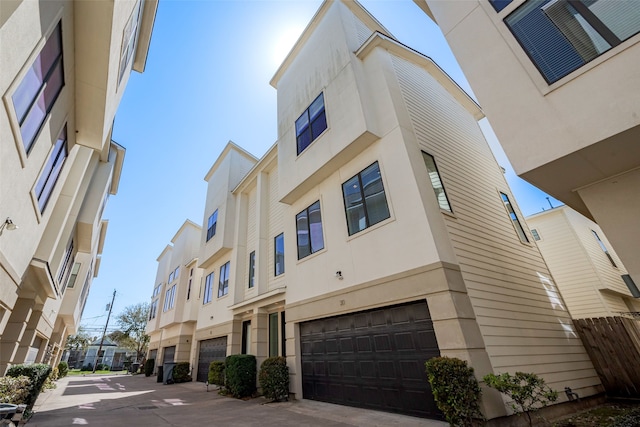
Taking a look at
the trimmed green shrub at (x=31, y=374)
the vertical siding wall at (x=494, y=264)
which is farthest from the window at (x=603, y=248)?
the trimmed green shrub at (x=31, y=374)

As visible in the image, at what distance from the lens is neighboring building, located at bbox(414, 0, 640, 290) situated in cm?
454

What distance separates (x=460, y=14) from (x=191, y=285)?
2219 centimetres

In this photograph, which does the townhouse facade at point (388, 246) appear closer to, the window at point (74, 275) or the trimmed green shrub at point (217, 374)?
the trimmed green shrub at point (217, 374)

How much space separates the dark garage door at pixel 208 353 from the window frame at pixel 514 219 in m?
13.5

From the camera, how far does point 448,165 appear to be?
832 cm

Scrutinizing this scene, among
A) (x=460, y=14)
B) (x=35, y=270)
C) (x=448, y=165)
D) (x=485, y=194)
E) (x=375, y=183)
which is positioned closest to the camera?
(x=460, y=14)

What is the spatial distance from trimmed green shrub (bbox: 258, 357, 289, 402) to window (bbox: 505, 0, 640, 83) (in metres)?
Result: 10.1

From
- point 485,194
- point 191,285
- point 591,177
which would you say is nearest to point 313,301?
point 485,194

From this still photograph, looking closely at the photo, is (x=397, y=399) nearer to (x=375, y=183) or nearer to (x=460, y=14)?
(x=375, y=183)

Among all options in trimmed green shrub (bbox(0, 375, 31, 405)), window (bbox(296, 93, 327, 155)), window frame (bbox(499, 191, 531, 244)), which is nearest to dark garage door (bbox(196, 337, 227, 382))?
trimmed green shrub (bbox(0, 375, 31, 405))

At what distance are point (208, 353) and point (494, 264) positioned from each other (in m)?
15.1

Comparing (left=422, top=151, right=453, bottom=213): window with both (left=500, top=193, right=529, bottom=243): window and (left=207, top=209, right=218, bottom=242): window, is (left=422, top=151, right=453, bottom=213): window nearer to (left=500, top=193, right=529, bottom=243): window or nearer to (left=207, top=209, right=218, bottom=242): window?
(left=500, top=193, right=529, bottom=243): window

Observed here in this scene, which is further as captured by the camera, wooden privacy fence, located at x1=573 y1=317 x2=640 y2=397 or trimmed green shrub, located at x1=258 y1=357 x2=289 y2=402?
trimmed green shrub, located at x1=258 y1=357 x2=289 y2=402

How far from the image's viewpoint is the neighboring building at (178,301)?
20.7 metres
